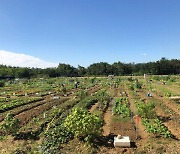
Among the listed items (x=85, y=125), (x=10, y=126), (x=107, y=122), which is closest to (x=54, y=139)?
(x=85, y=125)

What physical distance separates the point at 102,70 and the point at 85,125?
106 meters

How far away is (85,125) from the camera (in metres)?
14.2

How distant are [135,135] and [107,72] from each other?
103328 mm

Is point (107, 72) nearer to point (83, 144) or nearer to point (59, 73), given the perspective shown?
point (59, 73)

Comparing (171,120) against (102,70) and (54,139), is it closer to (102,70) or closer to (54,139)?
(54,139)

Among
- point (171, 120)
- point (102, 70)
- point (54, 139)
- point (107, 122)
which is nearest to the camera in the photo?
point (54, 139)

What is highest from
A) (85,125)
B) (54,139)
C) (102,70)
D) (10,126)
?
(102,70)

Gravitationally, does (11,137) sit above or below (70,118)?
below

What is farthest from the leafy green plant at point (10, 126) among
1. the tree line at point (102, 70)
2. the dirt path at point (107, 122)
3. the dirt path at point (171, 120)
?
the tree line at point (102, 70)

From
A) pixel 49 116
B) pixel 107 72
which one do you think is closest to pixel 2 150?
pixel 49 116

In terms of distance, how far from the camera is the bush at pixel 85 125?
1424 centimetres

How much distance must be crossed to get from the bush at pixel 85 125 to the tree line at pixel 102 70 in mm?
93857

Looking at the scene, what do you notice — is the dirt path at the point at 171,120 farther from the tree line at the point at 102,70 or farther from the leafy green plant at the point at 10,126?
the tree line at the point at 102,70

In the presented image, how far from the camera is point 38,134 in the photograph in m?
16.7
